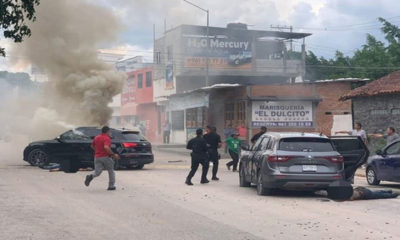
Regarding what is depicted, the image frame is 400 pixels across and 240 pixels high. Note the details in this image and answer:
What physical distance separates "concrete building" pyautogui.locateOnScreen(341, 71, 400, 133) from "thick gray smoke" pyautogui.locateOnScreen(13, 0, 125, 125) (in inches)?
476

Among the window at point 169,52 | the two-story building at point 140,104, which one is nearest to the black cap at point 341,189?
the two-story building at point 140,104

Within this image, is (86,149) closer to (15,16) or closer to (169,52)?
(15,16)

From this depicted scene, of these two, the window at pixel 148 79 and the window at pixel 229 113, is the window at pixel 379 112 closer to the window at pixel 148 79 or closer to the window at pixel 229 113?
the window at pixel 229 113

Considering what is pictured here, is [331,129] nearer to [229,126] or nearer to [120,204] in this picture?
[229,126]

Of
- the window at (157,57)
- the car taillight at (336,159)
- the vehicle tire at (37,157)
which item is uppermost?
the window at (157,57)

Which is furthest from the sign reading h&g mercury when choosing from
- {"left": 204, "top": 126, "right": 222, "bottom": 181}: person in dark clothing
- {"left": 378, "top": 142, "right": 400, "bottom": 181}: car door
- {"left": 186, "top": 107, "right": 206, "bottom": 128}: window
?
{"left": 378, "top": 142, "right": 400, "bottom": 181}: car door

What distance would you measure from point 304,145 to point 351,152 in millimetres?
1438

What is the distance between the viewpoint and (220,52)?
54.7 meters

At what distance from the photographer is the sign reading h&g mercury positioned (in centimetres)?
3391

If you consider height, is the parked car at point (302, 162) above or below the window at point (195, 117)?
below

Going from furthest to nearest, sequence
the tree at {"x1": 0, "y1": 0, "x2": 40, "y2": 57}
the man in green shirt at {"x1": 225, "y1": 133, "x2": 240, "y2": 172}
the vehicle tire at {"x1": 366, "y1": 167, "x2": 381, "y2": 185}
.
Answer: the man in green shirt at {"x1": 225, "y1": 133, "x2": 240, "y2": 172}
the vehicle tire at {"x1": 366, "y1": 167, "x2": 381, "y2": 185}
the tree at {"x1": 0, "y1": 0, "x2": 40, "y2": 57}

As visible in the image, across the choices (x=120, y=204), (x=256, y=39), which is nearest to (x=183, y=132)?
(x=256, y=39)

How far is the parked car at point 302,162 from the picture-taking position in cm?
1322

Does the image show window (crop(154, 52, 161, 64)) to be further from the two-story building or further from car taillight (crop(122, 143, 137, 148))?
car taillight (crop(122, 143, 137, 148))
